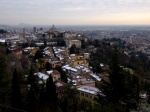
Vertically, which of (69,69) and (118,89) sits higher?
(118,89)

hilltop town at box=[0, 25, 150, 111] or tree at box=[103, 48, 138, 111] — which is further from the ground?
tree at box=[103, 48, 138, 111]

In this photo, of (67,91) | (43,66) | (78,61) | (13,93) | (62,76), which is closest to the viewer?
(13,93)

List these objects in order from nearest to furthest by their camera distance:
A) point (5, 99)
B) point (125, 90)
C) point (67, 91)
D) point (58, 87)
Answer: point (125, 90) → point (5, 99) → point (67, 91) → point (58, 87)

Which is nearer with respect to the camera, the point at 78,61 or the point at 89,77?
the point at 89,77

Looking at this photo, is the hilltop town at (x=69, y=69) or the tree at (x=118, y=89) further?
the hilltop town at (x=69, y=69)

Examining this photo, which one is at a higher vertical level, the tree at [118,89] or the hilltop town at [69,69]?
the tree at [118,89]

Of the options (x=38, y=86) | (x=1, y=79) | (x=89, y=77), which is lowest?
(x=89, y=77)

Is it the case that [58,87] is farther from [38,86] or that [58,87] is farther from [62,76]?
[62,76]

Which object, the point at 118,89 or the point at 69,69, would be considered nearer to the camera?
the point at 118,89

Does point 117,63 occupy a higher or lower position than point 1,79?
higher

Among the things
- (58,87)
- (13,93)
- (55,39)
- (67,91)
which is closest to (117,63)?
(13,93)

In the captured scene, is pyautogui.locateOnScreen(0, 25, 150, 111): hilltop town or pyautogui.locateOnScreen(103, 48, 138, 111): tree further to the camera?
pyautogui.locateOnScreen(0, 25, 150, 111): hilltop town
